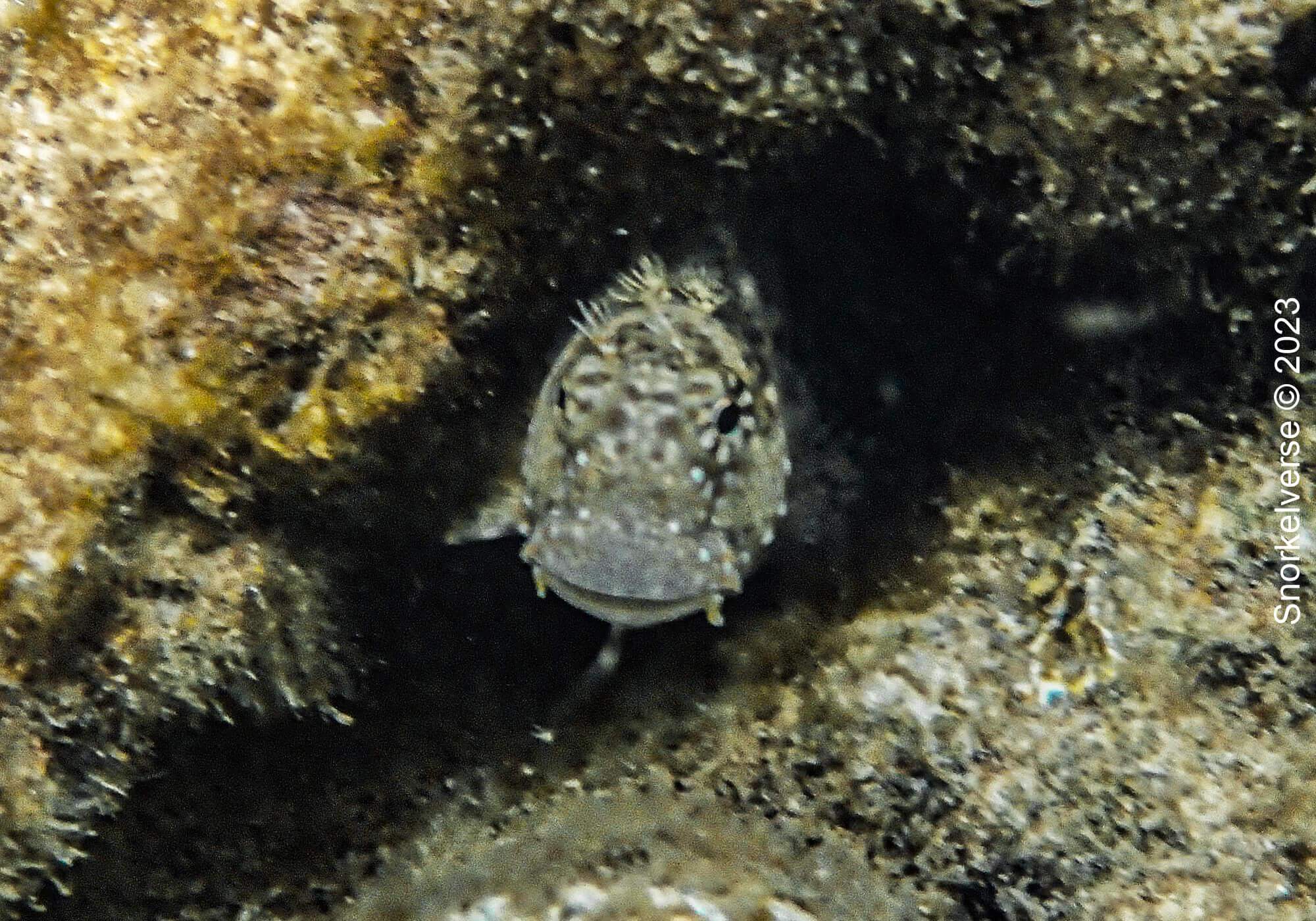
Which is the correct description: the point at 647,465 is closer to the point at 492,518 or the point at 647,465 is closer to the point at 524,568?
the point at 492,518

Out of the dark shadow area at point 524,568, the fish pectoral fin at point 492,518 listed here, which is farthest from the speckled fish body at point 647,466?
the dark shadow area at point 524,568

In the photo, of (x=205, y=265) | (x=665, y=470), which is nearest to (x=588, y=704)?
(x=665, y=470)

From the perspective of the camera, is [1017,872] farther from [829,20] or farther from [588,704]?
[829,20]

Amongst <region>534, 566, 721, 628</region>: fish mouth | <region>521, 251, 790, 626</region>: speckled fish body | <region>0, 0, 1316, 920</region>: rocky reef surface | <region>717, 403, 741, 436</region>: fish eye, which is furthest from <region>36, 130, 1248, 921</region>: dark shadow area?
<region>717, 403, 741, 436</region>: fish eye

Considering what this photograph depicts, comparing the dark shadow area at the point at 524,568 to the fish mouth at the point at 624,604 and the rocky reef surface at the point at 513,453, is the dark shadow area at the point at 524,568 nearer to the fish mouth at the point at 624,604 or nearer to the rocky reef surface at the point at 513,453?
the rocky reef surface at the point at 513,453

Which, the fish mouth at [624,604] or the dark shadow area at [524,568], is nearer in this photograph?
the fish mouth at [624,604]
